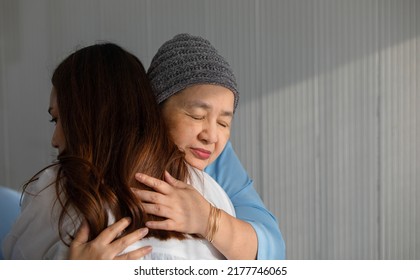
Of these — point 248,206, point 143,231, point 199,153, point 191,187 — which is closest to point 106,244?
point 143,231

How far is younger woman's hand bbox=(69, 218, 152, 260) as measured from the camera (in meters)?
0.80

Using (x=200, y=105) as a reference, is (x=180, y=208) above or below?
below

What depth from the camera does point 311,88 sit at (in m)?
1.88

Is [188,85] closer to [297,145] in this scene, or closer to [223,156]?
[223,156]

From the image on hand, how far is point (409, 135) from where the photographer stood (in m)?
1.79

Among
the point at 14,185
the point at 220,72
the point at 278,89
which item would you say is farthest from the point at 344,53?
the point at 14,185

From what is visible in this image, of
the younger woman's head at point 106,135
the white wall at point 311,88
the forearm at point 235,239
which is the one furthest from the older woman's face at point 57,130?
the white wall at point 311,88

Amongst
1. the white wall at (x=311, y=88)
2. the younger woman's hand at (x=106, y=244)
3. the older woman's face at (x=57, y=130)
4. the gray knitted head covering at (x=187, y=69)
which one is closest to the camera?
the younger woman's hand at (x=106, y=244)

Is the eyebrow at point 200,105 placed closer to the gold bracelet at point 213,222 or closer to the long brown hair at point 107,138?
the long brown hair at point 107,138

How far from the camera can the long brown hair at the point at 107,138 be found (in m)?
0.81

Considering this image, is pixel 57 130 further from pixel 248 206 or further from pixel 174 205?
pixel 248 206

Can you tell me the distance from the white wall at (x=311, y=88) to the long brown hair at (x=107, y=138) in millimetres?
954

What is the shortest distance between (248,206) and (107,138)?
38 centimetres
